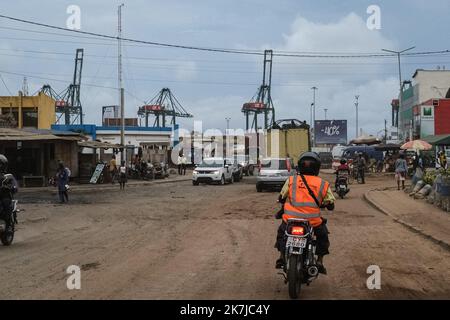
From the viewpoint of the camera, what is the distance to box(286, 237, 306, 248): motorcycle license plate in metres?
6.69

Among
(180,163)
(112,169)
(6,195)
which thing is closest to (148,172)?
(112,169)

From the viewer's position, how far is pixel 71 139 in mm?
30359

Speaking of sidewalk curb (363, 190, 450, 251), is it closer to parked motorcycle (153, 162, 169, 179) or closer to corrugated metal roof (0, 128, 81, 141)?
corrugated metal roof (0, 128, 81, 141)

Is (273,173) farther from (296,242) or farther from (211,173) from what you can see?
(296,242)

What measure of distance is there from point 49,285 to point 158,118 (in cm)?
10834

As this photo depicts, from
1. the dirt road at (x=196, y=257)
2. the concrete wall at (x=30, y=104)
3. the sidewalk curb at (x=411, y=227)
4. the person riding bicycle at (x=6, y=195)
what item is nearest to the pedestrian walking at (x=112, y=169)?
the concrete wall at (x=30, y=104)

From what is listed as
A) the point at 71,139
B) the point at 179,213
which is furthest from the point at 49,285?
the point at 71,139

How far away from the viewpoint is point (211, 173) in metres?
31.9

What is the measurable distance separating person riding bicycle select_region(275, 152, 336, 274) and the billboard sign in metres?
92.7

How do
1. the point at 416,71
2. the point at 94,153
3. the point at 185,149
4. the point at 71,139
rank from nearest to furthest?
the point at 71,139
the point at 94,153
the point at 185,149
the point at 416,71

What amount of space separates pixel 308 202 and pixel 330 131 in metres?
94.0

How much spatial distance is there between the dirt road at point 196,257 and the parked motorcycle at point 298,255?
28 centimetres

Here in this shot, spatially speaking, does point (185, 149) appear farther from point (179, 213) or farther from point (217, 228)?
point (217, 228)

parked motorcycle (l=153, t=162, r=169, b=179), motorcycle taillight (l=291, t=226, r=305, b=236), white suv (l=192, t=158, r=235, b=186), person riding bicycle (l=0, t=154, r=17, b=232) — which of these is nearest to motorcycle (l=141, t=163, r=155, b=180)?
parked motorcycle (l=153, t=162, r=169, b=179)
